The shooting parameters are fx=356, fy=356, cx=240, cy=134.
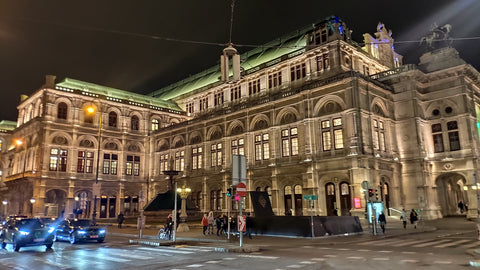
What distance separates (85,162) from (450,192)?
2054 inches

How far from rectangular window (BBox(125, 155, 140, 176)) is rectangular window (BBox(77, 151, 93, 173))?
586cm

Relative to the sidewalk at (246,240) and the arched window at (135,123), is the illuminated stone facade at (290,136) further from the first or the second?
the sidewalk at (246,240)

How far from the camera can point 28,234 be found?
18531mm

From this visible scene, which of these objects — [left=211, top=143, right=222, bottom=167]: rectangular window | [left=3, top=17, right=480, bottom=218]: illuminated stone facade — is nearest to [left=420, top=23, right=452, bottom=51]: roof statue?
[left=3, top=17, right=480, bottom=218]: illuminated stone facade

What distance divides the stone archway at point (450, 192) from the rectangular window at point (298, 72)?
20.3m

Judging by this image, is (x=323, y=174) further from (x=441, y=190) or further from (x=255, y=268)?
(x=255, y=268)

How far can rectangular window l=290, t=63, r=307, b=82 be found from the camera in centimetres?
4603

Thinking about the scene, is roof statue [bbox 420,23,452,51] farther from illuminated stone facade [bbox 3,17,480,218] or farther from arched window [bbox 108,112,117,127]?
arched window [bbox 108,112,117,127]

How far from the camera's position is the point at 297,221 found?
78.8 feet

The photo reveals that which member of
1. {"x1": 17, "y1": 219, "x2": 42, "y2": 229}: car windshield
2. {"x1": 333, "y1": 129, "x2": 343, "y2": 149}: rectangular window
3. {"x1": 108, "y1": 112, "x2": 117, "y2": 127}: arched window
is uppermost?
{"x1": 108, "y1": 112, "x2": 117, "y2": 127}: arched window

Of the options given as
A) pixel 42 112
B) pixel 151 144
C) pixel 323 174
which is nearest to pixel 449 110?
pixel 323 174

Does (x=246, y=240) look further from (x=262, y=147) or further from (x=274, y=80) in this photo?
(x=274, y=80)

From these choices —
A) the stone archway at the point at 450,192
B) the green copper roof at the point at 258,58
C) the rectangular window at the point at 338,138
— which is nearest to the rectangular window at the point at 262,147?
the rectangular window at the point at 338,138

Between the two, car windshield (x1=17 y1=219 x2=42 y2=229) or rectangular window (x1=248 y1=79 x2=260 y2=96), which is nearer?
car windshield (x1=17 y1=219 x2=42 y2=229)
